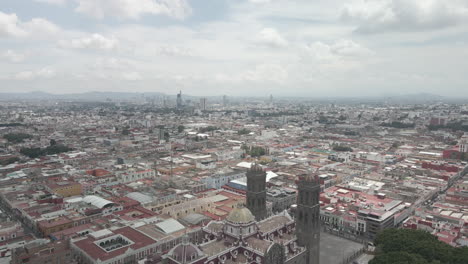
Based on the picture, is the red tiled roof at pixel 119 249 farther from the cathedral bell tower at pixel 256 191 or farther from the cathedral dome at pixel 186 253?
the cathedral bell tower at pixel 256 191

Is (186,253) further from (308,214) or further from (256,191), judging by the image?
(308,214)

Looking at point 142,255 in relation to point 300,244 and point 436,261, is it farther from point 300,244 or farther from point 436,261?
point 436,261

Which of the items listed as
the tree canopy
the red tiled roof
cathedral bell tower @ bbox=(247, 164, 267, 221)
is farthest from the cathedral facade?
the red tiled roof

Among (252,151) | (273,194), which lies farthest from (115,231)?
(252,151)

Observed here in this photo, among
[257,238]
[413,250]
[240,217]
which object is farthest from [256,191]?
[413,250]

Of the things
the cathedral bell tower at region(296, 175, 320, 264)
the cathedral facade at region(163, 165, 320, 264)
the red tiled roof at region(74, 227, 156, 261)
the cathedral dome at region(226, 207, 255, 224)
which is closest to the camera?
the cathedral facade at region(163, 165, 320, 264)

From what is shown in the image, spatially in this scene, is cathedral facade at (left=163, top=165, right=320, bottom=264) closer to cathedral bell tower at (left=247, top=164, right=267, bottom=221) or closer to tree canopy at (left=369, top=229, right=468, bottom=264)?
cathedral bell tower at (left=247, top=164, right=267, bottom=221)
